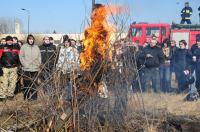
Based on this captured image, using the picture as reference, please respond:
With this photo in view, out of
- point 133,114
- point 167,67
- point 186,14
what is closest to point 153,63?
point 167,67

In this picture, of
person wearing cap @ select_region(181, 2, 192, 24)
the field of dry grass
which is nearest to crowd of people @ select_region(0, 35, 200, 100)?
the field of dry grass

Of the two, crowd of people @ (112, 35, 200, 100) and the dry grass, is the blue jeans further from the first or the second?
the dry grass

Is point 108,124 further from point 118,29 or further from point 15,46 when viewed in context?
point 15,46

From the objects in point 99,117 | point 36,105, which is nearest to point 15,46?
point 36,105

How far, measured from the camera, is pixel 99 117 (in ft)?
21.7

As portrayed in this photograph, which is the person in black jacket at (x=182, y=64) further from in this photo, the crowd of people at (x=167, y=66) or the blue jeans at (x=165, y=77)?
the blue jeans at (x=165, y=77)

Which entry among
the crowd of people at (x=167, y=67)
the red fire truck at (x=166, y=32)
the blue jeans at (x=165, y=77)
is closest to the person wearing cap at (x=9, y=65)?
the crowd of people at (x=167, y=67)

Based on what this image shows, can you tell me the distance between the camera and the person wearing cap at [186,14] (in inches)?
721

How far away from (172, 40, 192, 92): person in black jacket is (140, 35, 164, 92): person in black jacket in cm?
53

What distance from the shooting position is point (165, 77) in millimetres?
12250

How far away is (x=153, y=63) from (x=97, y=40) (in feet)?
17.5

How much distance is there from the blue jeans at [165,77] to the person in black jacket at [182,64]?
270 mm

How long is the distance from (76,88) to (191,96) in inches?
214

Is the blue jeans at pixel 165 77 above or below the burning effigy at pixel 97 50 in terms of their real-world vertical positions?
below
